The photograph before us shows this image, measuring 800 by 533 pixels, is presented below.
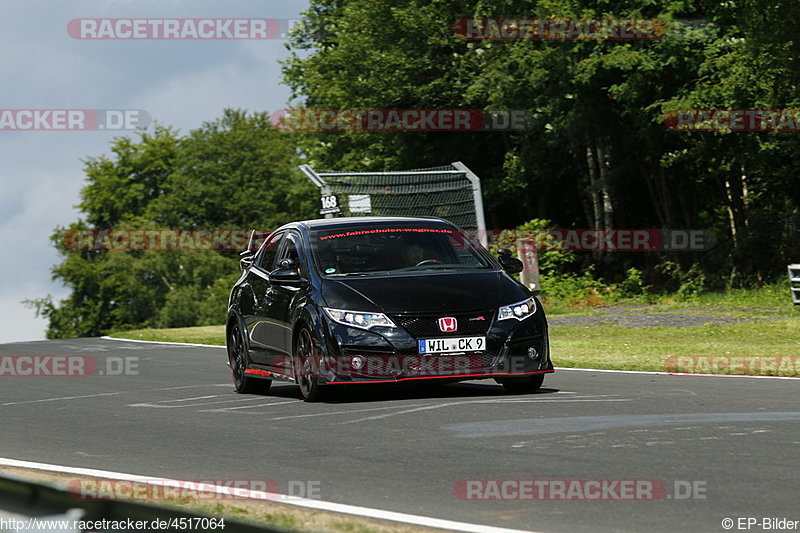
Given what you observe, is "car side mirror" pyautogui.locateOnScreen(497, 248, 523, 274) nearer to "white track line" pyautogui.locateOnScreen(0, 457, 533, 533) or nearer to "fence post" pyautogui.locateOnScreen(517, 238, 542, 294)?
"white track line" pyautogui.locateOnScreen(0, 457, 533, 533)

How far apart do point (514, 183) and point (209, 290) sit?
4224 cm

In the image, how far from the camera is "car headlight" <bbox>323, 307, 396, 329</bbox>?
11758mm

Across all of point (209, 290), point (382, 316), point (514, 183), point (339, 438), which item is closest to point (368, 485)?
point (339, 438)

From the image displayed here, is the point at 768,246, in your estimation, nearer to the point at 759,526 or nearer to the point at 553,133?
the point at 553,133

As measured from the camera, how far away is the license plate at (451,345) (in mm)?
11711

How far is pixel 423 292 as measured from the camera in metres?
12.0

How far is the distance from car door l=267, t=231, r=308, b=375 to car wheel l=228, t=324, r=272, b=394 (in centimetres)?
97

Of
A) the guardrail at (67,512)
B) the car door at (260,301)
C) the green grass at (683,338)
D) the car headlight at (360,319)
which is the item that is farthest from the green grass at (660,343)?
the guardrail at (67,512)

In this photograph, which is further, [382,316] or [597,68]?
[597,68]

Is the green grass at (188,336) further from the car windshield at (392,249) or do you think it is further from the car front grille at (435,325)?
the car front grille at (435,325)

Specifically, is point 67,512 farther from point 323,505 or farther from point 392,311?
point 392,311

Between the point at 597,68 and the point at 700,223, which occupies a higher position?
the point at 597,68

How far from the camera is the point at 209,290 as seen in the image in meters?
85.4

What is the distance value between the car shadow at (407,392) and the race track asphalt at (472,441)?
0.10 ft
